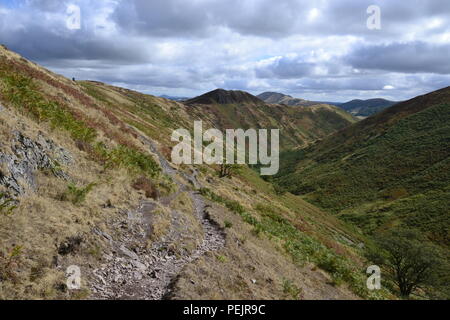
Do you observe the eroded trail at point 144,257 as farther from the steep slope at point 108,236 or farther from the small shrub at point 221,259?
the small shrub at point 221,259

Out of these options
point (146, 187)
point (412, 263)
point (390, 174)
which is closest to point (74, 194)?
point (146, 187)

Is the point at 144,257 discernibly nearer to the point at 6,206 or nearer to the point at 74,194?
the point at 74,194

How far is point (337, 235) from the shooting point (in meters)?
54.1

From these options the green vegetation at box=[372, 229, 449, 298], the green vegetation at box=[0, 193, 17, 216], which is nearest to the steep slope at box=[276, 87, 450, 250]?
the green vegetation at box=[372, 229, 449, 298]

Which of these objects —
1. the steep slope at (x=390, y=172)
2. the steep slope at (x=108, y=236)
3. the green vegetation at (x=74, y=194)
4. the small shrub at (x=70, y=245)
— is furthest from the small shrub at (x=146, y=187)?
the steep slope at (x=390, y=172)

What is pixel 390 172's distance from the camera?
9412 centimetres

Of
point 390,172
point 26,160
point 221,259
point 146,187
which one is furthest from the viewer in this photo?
point 390,172

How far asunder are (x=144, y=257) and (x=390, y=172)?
100m

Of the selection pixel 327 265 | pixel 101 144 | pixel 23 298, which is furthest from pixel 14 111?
pixel 327 265

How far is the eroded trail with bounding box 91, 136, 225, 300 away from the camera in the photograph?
31.1 feet

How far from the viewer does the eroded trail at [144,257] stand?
9.49 metres
